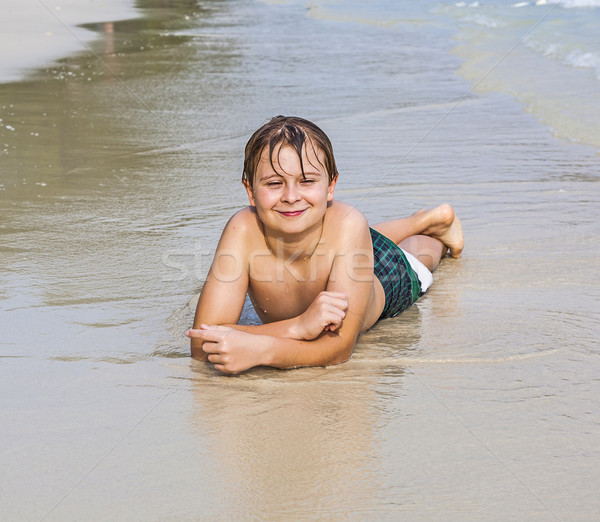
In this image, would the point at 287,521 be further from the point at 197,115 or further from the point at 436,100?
the point at 436,100

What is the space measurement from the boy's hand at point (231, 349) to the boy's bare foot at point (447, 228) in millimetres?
1521

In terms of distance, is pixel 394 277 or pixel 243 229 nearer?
pixel 243 229

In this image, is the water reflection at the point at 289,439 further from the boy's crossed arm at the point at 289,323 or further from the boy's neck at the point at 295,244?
the boy's neck at the point at 295,244

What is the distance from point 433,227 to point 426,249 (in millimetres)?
136

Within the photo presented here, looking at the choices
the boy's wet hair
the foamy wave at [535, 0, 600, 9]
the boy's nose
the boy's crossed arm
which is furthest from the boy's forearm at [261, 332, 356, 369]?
the foamy wave at [535, 0, 600, 9]

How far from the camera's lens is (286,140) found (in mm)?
2688

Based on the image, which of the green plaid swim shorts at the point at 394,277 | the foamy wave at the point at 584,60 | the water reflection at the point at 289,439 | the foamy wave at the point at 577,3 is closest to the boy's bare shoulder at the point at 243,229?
the water reflection at the point at 289,439

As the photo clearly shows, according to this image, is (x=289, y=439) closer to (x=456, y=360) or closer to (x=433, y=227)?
(x=456, y=360)

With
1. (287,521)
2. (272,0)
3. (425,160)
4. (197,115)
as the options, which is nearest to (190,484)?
(287,521)

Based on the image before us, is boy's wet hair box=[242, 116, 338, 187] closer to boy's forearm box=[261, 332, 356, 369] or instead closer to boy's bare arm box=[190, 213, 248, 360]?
boy's bare arm box=[190, 213, 248, 360]

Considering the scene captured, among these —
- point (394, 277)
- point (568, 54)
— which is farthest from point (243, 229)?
point (568, 54)

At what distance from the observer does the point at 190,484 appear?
196 centimetres

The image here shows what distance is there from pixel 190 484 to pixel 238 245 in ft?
3.69

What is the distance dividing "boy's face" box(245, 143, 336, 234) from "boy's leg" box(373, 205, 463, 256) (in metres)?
1.18
